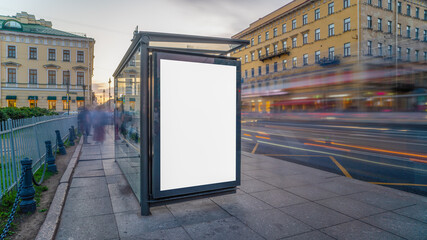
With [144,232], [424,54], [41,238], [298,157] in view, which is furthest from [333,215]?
[424,54]

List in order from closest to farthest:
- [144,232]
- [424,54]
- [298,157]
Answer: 1. [144,232]
2. [298,157]
3. [424,54]

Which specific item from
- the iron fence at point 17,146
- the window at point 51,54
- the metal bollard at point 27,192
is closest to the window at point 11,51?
the window at point 51,54

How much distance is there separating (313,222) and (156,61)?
3.44 metres

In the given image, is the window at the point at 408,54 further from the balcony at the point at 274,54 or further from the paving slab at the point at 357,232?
the balcony at the point at 274,54

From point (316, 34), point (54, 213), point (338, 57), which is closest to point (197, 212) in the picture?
point (54, 213)

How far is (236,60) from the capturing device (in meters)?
4.95

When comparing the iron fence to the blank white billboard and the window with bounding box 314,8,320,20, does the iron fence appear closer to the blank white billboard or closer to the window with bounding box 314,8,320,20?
the blank white billboard

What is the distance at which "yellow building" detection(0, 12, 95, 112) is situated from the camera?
4600 cm

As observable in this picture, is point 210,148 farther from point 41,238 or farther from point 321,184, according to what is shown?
point 321,184

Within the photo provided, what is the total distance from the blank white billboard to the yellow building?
151 feet

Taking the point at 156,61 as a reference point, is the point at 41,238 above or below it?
below

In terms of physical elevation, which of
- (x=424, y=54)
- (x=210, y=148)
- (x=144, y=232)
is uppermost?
(x=424, y=54)

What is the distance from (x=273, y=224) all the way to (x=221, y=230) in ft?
2.65

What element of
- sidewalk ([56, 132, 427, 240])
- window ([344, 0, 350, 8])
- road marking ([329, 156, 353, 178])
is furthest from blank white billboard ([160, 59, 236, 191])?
window ([344, 0, 350, 8])
